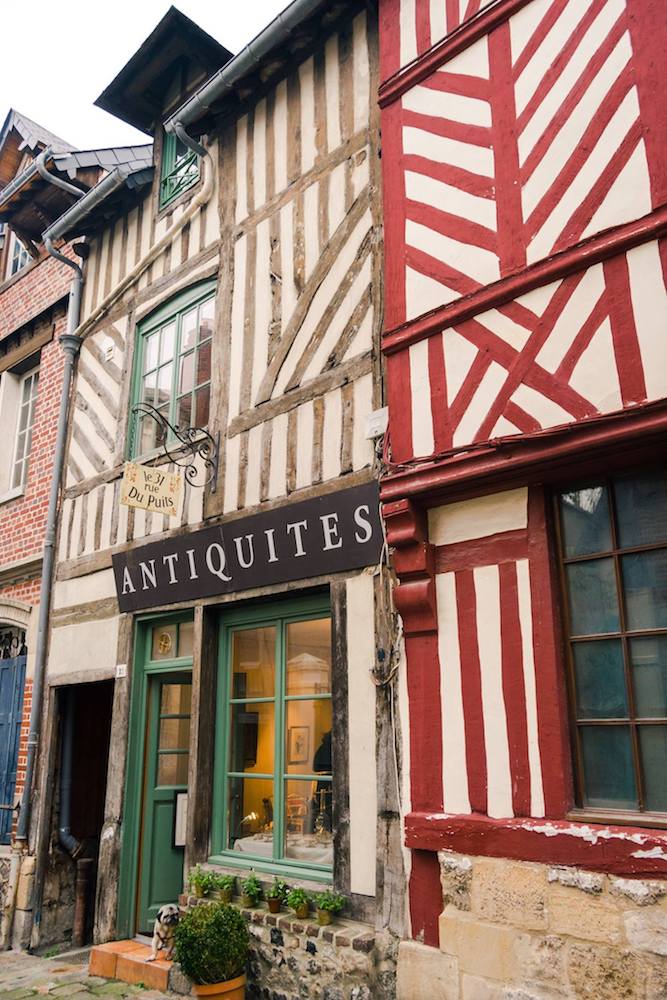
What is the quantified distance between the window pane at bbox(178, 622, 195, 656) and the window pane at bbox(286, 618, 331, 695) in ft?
3.68

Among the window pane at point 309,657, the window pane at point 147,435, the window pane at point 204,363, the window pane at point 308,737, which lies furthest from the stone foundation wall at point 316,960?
the window pane at point 204,363

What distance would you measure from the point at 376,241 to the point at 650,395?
2.22m

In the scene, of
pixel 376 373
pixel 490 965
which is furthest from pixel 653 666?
pixel 376 373

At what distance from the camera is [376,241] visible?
4.82 meters

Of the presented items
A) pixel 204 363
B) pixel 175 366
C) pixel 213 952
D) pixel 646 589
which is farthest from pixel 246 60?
pixel 213 952

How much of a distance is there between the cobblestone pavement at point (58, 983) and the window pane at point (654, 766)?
3.27 metres

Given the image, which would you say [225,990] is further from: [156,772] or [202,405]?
[202,405]

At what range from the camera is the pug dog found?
4952 millimetres

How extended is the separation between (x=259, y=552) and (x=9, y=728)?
12.3ft

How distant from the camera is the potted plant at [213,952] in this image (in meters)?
4.08

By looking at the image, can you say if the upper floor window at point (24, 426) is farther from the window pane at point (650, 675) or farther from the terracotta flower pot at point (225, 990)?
the window pane at point (650, 675)

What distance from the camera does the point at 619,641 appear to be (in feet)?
10.9

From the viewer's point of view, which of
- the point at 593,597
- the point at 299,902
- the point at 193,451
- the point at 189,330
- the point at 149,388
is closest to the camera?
the point at 593,597

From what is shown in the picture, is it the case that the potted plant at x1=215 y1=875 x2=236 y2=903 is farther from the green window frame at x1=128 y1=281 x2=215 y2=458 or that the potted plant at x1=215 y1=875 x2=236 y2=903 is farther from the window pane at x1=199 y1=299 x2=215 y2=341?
the window pane at x1=199 y1=299 x2=215 y2=341
